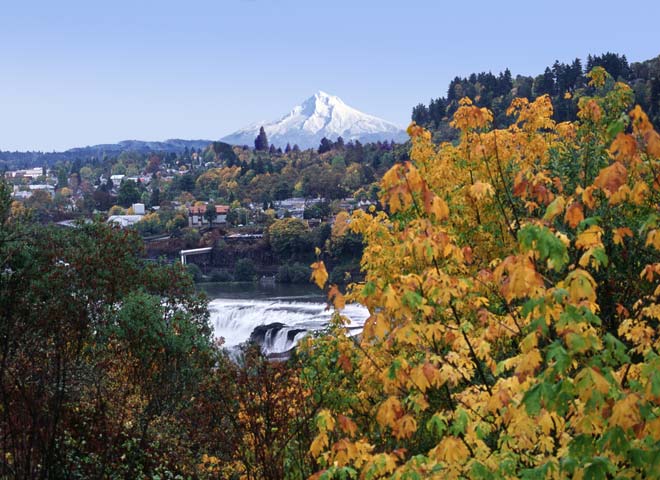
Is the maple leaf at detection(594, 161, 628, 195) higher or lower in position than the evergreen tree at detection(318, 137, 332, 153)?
lower

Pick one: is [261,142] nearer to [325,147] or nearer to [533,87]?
[325,147]

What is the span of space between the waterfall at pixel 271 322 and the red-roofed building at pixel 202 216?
4591cm

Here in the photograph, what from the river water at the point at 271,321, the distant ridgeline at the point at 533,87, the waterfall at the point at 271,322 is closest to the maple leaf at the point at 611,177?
the river water at the point at 271,321

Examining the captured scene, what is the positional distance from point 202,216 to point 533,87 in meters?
53.2

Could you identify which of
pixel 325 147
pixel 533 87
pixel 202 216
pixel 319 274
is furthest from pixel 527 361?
pixel 325 147

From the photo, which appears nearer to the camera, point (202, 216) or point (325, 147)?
point (202, 216)

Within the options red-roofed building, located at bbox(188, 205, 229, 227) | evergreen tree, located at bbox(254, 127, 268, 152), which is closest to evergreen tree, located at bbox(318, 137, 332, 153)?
evergreen tree, located at bbox(254, 127, 268, 152)

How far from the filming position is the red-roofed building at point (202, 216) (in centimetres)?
8044

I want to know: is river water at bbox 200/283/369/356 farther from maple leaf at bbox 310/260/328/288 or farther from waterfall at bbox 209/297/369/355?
maple leaf at bbox 310/260/328/288

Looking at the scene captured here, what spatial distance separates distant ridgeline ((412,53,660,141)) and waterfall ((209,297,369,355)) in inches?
1858

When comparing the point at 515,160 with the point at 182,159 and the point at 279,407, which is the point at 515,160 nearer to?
the point at 279,407

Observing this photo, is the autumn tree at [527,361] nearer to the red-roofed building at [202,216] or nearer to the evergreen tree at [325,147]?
the red-roofed building at [202,216]

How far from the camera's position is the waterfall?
28.0 meters

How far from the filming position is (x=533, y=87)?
9975cm
